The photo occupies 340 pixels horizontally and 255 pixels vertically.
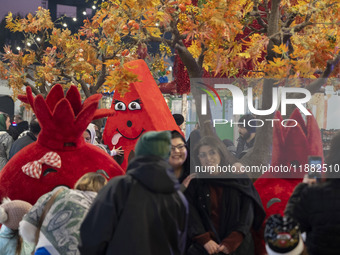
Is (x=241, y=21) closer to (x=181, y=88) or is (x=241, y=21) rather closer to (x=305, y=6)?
(x=305, y=6)

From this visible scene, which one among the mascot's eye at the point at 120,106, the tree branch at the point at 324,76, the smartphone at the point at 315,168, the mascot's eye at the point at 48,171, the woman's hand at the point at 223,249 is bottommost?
the woman's hand at the point at 223,249

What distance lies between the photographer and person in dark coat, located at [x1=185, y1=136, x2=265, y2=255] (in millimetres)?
3631

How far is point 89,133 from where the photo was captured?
616 centimetres

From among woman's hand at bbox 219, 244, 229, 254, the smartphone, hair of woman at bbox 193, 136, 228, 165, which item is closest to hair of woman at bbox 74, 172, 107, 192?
hair of woman at bbox 193, 136, 228, 165

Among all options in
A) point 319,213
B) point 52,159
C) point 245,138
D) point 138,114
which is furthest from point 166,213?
point 245,138

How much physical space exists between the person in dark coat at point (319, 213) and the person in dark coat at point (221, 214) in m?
0.62

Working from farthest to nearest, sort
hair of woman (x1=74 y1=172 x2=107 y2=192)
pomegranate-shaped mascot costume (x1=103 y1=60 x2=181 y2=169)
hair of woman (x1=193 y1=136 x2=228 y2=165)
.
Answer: pomegranate-shaped mascot costume (x1=103 y1=60 x2=181 y2=169), hair of woman (x1=193 y1=136 x2=228 y2=165), hair of woman (x1=74 y1=172 x2=107 y2=192)

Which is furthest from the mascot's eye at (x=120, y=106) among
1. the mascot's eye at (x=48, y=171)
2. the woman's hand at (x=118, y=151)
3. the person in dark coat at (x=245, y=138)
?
the mascot's eye at (x=48, y=171)

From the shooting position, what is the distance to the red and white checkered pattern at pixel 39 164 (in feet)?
13.2

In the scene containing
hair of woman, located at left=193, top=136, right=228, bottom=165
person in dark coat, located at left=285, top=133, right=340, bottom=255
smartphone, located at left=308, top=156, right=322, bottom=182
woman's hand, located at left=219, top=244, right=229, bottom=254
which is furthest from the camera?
hair of woman, located at left=193, top=136, right=228, bottom=165

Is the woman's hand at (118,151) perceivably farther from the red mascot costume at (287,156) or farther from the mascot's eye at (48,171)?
the red mascot costume at (287,156)

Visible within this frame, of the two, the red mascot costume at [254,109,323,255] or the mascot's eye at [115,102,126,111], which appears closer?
the red mascot costume at [254,109,323,255]

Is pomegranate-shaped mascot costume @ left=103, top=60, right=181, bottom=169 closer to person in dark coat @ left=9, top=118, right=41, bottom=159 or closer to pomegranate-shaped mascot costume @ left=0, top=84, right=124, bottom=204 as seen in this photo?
person in dark coat @ left=9, top=118, right=41, bottom=159

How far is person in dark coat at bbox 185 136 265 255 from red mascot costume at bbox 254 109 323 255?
18.5 inches
